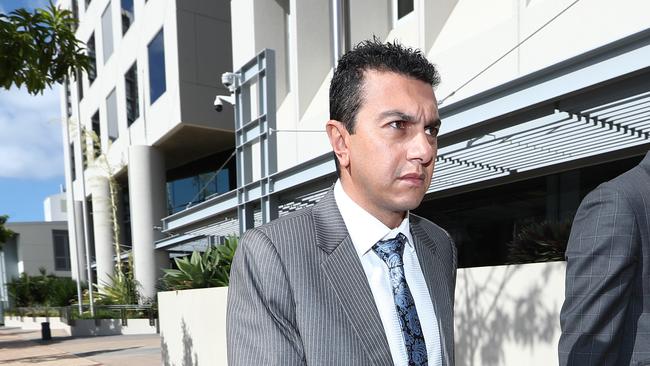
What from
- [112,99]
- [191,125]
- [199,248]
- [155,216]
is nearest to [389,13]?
[191,125]

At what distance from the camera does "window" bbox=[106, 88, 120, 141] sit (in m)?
29.0

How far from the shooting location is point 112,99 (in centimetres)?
2928

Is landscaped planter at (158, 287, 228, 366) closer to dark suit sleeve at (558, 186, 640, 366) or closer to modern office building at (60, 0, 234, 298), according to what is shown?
modern office building at (60, 0, 234, 298)

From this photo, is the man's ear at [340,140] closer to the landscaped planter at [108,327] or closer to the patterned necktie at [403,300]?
the patterned necktie at [403,300]

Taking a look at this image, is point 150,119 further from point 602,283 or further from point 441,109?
point 602,283

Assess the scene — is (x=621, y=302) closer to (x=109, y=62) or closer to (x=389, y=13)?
(x=389, y=13)

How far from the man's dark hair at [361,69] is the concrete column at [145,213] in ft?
78.0

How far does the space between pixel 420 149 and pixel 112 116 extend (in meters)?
30.5

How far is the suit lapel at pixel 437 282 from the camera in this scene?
67.0 inches

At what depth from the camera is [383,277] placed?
1.63 metres

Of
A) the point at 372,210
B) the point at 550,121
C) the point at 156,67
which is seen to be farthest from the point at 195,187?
the point at 372,210

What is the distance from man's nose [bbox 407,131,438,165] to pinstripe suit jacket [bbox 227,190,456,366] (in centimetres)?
32

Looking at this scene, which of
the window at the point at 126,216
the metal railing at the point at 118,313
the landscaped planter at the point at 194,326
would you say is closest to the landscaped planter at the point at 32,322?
the metal railing at the point at 118,313

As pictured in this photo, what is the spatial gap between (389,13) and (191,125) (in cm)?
1063
